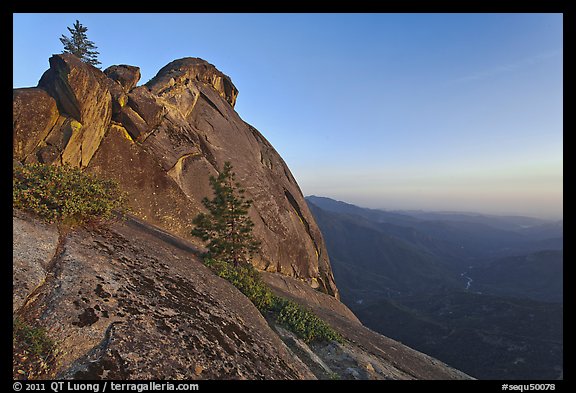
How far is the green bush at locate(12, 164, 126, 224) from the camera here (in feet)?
33.8

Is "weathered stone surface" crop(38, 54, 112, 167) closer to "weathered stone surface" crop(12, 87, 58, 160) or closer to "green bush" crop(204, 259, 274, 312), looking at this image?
"weathered stone surface" crop(12, 87, 58, 160)

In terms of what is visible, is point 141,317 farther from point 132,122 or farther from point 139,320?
point 132,122

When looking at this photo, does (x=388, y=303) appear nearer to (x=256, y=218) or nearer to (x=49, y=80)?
(x=256, y=218)

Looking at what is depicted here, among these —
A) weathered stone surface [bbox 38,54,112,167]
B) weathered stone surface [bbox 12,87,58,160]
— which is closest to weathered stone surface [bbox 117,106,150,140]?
weathered stone surface [bbox 38,54,112,167]

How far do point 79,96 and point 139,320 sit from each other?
1813 cm

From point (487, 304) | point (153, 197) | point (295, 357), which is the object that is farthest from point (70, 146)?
point (487, 304)

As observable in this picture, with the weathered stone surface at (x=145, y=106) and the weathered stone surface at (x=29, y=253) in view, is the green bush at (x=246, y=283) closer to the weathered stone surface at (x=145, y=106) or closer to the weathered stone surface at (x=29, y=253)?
the weathered stone surface at (x=29, y=253)

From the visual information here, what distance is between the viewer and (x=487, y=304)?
478 feet

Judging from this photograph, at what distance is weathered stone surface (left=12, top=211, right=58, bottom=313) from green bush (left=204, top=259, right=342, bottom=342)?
23.4 feet

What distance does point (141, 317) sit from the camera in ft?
24.9

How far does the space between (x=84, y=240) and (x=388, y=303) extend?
17551cm

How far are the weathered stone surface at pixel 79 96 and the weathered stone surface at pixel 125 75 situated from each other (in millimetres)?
4081

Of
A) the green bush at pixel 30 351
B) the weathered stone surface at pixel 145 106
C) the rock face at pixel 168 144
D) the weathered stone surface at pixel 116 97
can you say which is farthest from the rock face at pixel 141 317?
the weathered stone surface at pixel 145 106
